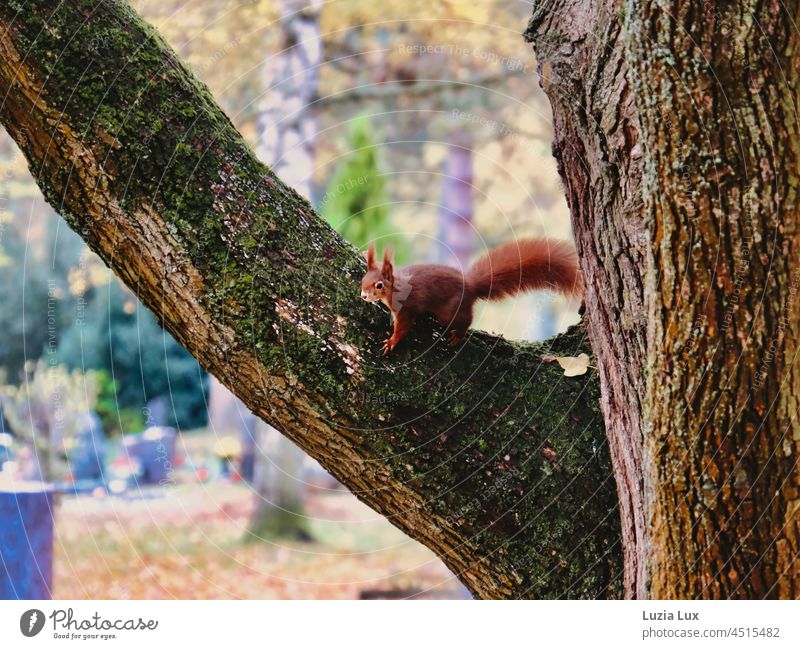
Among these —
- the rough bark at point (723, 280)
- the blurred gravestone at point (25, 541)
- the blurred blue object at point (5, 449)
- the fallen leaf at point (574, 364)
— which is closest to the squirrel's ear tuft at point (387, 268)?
the fallen leaf at point (574, 364)

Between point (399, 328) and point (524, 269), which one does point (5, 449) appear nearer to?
point (399, 328)

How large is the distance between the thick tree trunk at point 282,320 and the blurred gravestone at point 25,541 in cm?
107

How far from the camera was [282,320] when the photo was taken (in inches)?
63.4

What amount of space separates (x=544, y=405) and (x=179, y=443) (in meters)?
3.61

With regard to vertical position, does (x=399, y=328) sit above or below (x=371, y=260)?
below

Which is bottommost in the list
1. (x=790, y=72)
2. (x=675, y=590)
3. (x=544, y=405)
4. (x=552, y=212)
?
(x=675, y=590)

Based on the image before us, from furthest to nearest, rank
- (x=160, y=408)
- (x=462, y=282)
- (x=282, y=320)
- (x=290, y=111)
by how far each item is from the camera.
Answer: (x=160, y=408) → (x=290, y=111) → (x=462, y=282) → (x=282, y=320)

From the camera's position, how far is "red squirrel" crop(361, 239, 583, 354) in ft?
5.65

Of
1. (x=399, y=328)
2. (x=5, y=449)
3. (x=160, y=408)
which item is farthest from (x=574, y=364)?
(x=160, y=408)

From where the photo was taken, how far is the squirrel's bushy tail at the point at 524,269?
6.64 feet

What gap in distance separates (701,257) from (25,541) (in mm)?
2172

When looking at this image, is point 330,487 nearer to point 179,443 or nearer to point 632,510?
point 179,443

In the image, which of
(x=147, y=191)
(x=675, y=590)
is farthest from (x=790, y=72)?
(x=147, y=191)

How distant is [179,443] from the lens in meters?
4.87
